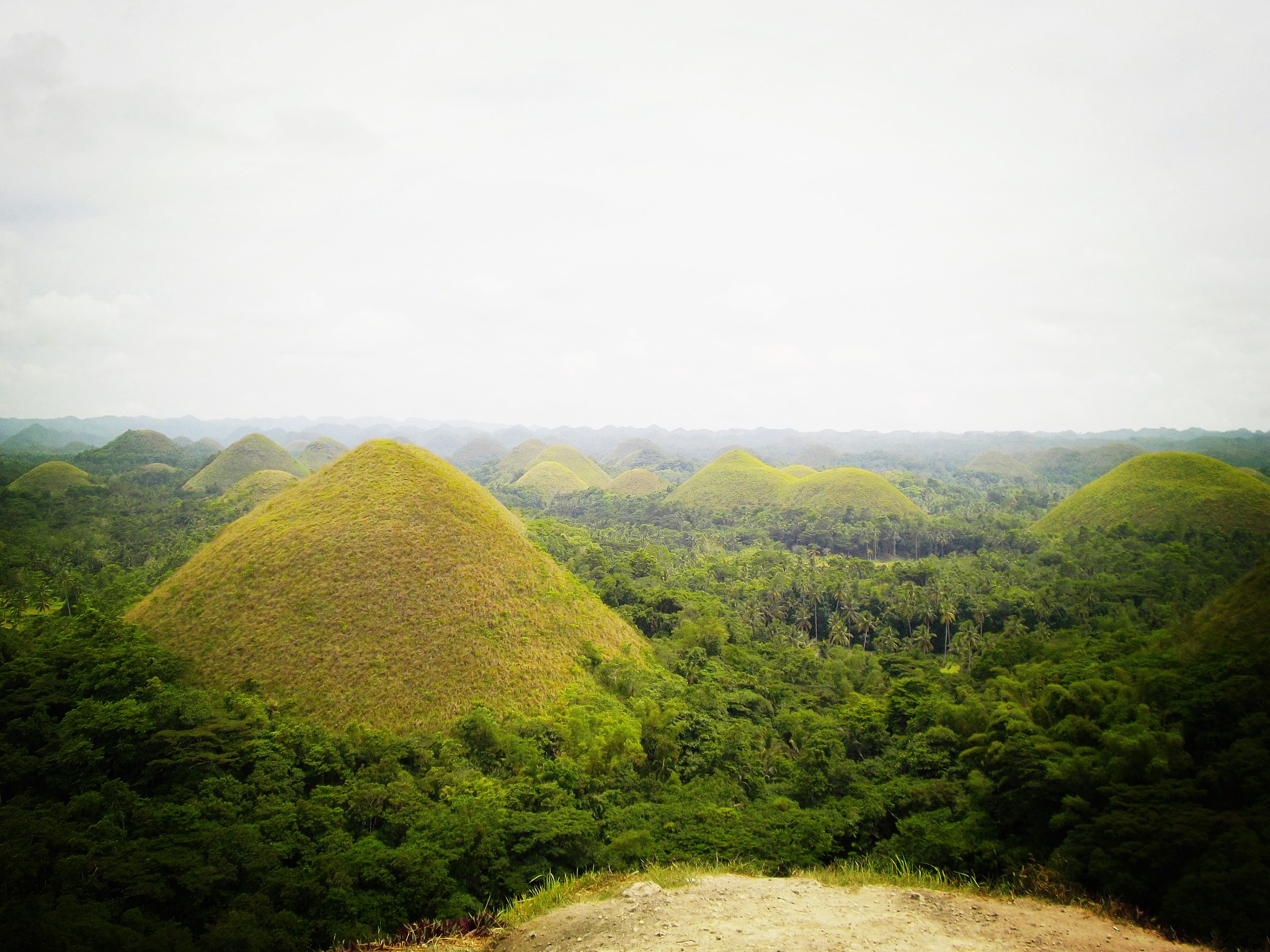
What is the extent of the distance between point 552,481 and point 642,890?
94.5 metres

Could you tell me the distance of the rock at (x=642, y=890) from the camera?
8305 millimetres

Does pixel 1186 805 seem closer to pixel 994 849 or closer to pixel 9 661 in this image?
pixel 994 849

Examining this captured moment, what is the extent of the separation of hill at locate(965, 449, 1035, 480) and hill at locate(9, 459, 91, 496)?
15305 cm

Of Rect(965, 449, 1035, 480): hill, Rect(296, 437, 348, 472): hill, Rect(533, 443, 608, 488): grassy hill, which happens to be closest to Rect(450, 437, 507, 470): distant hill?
Rect(533, 443, 608, 488): grassy hill

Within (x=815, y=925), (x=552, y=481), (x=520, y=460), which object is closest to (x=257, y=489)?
(x=552, y=481)

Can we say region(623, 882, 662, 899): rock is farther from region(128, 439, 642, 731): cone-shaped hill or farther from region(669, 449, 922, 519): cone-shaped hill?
region(669, 449, 922, 519): cone-shaped hill

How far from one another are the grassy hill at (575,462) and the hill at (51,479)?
2512 inches

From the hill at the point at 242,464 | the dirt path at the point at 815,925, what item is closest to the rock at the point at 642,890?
the dirt path at the point at 815,925

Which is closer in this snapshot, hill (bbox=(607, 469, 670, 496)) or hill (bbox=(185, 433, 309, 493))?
hill (bbox=(185, 433, 309, 493))

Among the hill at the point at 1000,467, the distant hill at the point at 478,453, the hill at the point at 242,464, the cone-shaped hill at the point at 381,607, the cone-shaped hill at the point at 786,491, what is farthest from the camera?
the distant hill at the point at 478,453

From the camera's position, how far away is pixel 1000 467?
434 ft

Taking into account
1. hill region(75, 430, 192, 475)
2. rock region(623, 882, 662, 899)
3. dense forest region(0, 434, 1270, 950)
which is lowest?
dense forest region(0, 434, 1270, 950)

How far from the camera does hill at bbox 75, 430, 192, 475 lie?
88750 mm

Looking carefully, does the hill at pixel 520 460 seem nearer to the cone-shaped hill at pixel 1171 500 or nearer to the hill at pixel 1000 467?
the cone-shaped hill at pixel 1171 500
